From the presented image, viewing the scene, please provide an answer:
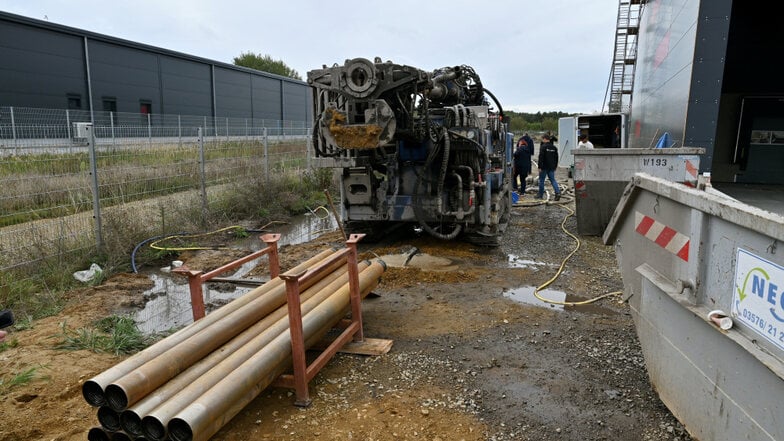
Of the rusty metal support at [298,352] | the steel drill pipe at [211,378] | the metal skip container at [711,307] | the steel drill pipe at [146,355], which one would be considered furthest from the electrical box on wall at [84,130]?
the metal skip container at [711,307]

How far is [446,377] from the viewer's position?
398 cm

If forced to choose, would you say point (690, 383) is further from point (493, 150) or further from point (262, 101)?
point (262, 101)

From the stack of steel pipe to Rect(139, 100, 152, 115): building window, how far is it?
28.0 metres

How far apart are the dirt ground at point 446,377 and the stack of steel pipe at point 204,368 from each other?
38 cm

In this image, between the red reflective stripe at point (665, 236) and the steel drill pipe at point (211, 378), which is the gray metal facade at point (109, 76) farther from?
the red reflective stripe at point (665, 236)

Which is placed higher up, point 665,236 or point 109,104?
point 109,104

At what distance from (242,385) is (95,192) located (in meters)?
5.05

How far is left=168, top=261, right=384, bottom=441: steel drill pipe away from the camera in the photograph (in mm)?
2809

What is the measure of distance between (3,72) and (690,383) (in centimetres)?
2647

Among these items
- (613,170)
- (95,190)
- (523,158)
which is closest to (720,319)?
(613,170)

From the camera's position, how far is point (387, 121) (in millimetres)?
6355

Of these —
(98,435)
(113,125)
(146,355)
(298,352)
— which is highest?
(113,125)

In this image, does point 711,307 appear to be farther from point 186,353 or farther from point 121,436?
point 121,436

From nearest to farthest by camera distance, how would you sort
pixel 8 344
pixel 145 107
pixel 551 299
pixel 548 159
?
pixel 8 344
pixel 551 299
pixel 548 159
pixel 145 107
